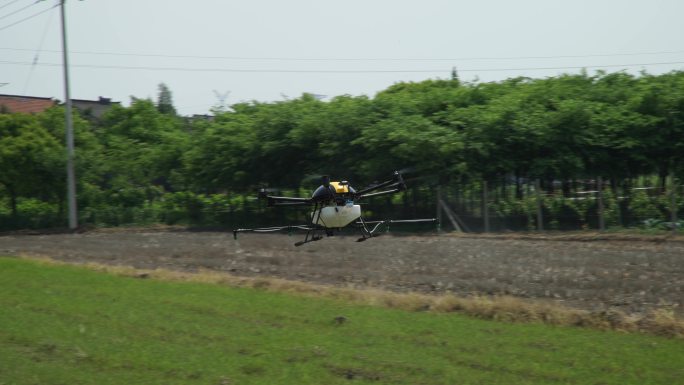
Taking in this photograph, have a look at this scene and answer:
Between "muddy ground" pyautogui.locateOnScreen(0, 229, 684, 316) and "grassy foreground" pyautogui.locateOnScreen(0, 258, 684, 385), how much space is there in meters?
3.81

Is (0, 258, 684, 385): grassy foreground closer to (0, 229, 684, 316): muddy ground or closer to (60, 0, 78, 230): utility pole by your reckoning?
(0, 229, 684, 316): muddy ground

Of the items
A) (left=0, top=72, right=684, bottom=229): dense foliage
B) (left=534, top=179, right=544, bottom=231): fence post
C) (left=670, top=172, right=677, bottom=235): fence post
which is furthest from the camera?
(left=534, top=179, right=544, bottom=231): fence post

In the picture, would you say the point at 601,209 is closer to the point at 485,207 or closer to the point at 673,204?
the point at 673,204

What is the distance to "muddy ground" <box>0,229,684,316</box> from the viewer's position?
898 inches

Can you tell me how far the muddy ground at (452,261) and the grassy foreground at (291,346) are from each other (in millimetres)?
3814

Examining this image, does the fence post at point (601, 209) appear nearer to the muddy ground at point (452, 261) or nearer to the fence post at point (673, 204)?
the muddy ground at point (452, 261)

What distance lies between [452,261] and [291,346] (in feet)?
43.5

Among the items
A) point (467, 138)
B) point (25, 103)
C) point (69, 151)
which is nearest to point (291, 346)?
point (467, 138)

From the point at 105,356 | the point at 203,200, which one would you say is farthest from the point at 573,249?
the point at 203,200

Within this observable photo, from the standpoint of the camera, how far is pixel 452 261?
95.2 ft

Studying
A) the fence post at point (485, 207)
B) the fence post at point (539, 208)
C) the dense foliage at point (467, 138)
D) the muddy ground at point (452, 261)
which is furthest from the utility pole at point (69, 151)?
the fence post at point (539, 208)

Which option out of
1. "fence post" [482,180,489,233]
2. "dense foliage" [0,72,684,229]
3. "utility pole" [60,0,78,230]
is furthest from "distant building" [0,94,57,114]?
"fence post" [482,180,489,233]

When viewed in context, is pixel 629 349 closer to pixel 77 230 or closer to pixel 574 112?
pixel 574 112

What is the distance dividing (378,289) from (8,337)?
11.1m
